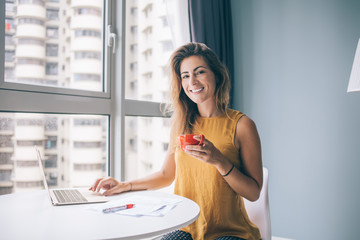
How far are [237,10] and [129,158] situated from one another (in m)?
1.72

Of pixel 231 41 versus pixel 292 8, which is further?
pixel 231 41

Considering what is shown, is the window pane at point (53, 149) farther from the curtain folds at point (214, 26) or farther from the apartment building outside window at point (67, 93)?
the curtain folds at point (214, 26)

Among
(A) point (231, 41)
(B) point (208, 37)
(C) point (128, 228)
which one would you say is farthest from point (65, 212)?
(A) point (231, 41)

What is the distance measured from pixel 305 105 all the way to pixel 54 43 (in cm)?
196

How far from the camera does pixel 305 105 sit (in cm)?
253

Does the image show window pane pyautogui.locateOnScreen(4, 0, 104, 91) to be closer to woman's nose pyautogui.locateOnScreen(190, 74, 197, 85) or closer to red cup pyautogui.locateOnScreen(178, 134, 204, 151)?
woman's nose pyautogui.locateOnScreen(190, 74, 197, 85)

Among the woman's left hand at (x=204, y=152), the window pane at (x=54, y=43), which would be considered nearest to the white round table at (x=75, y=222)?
the woman's left hand at (x=204, y=152)

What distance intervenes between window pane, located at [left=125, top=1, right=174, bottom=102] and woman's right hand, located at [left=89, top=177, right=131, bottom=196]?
90 cm

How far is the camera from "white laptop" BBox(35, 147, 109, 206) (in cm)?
111

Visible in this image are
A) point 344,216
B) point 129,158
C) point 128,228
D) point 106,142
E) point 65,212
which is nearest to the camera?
point 128,228

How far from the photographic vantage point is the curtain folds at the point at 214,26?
2.38 m

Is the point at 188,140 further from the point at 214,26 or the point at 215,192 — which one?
the point at 214,26

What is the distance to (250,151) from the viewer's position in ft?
4.47

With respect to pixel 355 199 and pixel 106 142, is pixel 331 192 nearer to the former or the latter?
pixel 355 199
